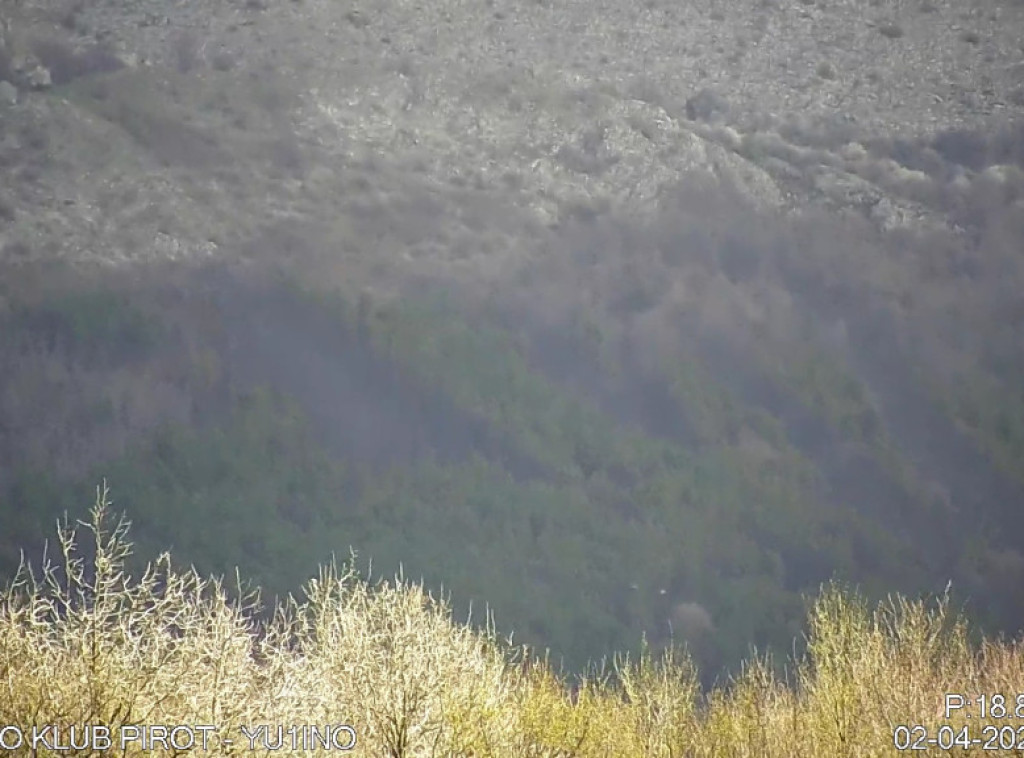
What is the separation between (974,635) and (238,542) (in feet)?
54.4

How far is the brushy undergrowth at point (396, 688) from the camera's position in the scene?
51.0 feet

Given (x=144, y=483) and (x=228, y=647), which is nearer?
(x=228, y=647)

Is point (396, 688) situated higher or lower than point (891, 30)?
lower

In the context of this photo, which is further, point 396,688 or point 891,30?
point 891,30

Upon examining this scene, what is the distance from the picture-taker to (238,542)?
105 ft

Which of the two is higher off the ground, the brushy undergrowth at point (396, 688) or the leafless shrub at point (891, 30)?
the leafless shrub at point (891, 30)

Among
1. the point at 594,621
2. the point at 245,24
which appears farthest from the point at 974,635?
the point at 245,24

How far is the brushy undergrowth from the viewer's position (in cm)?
1554

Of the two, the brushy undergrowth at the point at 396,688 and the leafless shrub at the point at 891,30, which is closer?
the brushy undergrowth at the point at 396,688

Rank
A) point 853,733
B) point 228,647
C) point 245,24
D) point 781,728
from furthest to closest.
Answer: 1. point 245,24
2. point 781,728
3. point 853,733
4. point 228,647

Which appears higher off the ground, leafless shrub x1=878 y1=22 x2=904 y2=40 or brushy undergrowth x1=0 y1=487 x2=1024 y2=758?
leafless shrub x1=878 y1=22 x2=904 y2=40

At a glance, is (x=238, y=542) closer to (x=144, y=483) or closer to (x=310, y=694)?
(x=144, y=483)

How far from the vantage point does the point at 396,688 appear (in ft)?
58.6

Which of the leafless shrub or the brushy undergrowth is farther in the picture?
the leafless shrub
